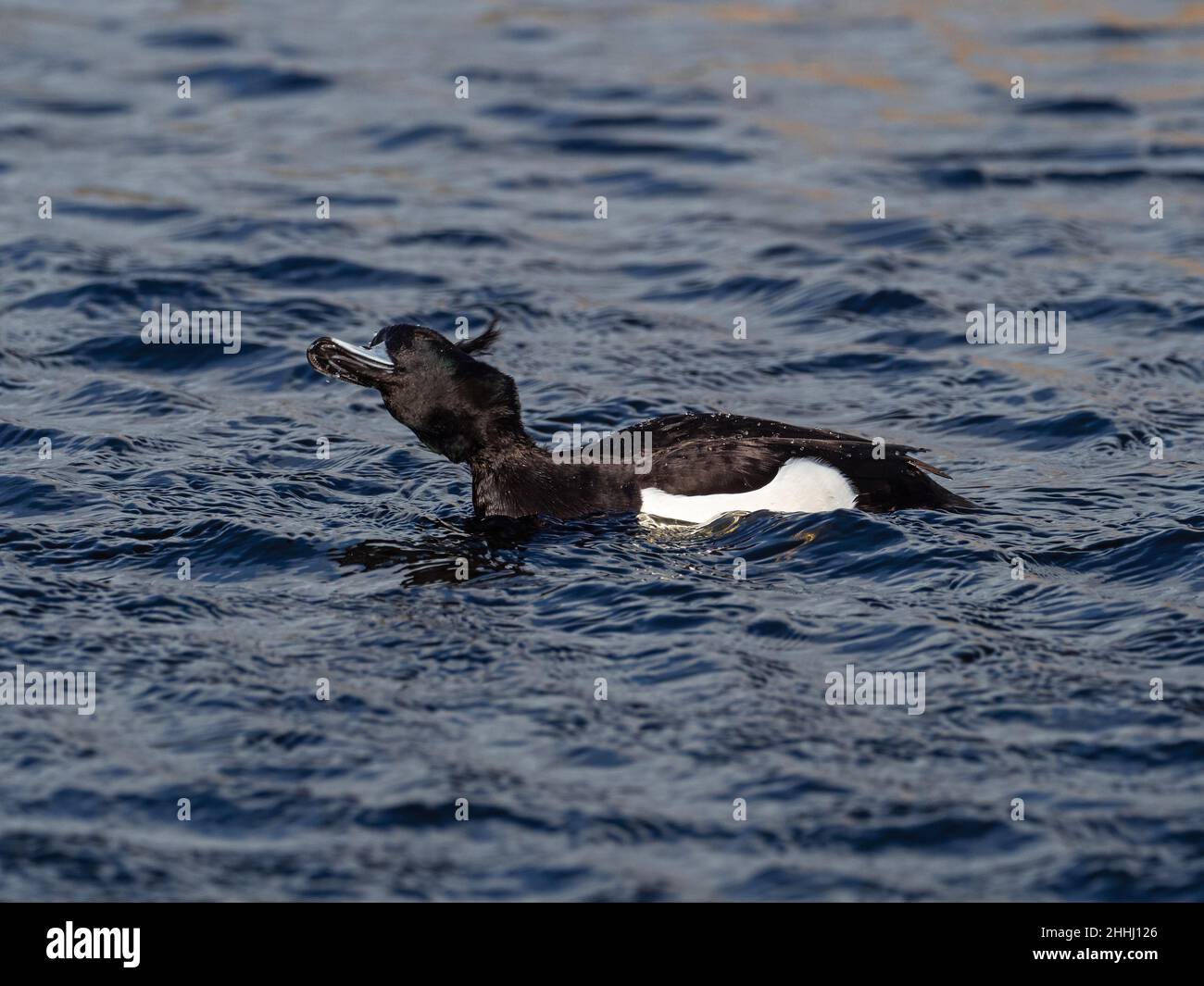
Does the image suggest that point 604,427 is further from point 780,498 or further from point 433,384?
point 780,498

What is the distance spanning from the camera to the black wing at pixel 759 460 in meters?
9.97

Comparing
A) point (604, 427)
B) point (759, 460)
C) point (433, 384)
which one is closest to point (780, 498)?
point (759, 460)

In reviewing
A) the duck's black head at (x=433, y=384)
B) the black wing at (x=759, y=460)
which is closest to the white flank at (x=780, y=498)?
the black wing at (x=759, y=460)

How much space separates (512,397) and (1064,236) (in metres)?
7.87

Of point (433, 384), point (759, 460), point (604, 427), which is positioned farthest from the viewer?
point (604, 427)

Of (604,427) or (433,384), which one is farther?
(604,427)

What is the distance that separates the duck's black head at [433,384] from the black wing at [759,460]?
860mm

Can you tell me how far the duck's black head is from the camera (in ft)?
33.4

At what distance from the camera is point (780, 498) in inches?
394

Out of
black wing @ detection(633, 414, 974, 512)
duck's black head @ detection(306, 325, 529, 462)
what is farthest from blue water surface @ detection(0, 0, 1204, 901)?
duck's black head @ detection(306, 325, 529, 462)

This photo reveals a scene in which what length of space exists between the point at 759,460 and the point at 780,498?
25cm

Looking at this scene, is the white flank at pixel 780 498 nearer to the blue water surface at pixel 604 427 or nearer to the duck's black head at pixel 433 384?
the blue water surface at pixel 604 427

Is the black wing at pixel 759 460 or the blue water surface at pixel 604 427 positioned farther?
the black wing at pixel 759 460

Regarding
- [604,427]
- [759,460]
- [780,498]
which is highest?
[604,427]
